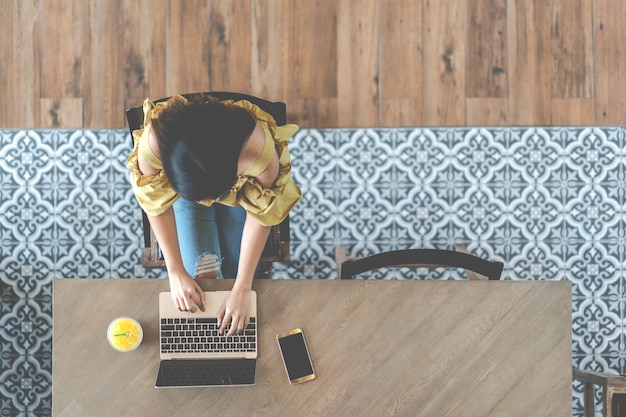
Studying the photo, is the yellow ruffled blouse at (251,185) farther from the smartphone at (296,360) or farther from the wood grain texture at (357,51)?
the wood grain texture at (357,51)

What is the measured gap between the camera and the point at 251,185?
150 centimetres

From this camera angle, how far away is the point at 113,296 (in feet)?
5.00

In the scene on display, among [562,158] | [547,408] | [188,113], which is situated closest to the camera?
[188,113]

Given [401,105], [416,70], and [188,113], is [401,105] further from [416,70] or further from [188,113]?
[188,113]

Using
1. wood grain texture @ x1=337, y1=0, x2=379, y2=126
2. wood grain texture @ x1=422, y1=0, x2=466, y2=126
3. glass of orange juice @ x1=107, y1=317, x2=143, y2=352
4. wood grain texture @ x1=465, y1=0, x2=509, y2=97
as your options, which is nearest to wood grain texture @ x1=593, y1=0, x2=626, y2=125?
wood grain texture @ x1=465, y1=0, x2=509, y2=97

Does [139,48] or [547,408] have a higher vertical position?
[139,48]

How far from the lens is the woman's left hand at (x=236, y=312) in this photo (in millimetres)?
1505

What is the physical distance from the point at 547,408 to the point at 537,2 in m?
1.66

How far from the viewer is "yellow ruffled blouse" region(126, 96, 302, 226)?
4.78 ft

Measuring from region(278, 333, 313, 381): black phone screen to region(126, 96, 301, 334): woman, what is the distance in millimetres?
138

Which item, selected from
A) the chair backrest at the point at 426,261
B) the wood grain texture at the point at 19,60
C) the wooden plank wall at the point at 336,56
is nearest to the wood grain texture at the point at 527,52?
the wooden plank wall at the point at 336,56

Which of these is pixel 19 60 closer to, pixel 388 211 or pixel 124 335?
pixel 124 335

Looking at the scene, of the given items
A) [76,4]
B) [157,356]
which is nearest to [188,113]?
[157,356]

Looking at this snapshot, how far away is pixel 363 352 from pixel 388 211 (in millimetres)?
859
